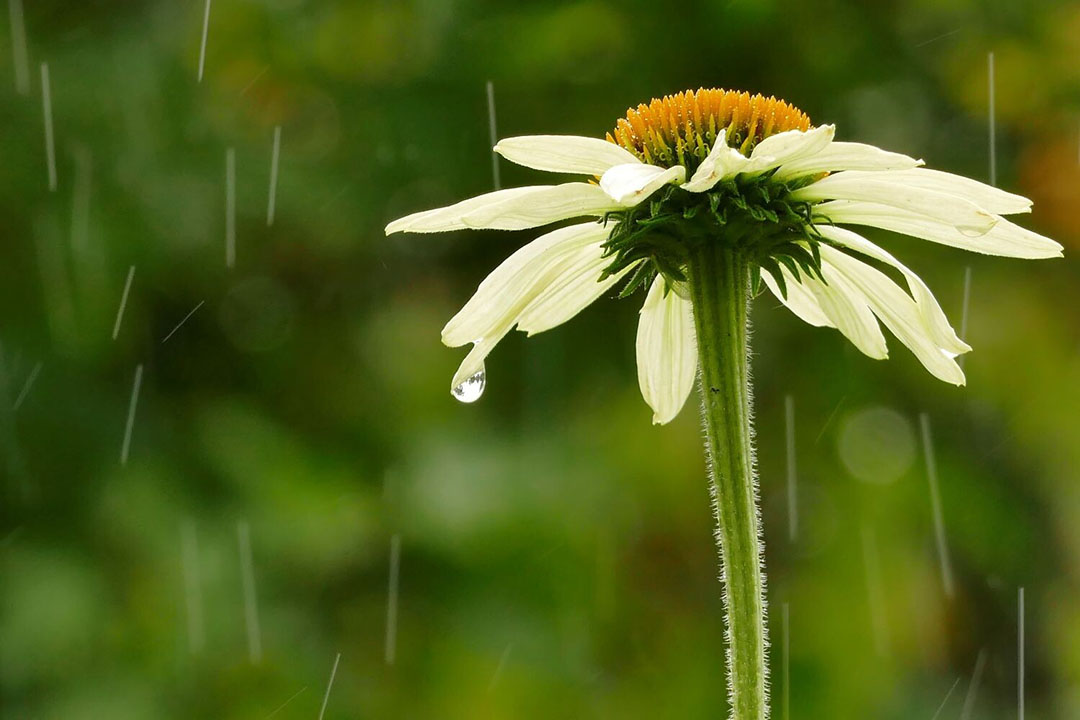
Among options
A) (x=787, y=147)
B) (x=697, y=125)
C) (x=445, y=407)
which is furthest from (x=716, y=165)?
(x=445, y=407)

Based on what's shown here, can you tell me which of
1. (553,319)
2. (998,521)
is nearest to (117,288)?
(553,319)

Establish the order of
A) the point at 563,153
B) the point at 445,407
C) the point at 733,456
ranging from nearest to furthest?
the point at 733,456
the point at 563,153
the point at 445,407

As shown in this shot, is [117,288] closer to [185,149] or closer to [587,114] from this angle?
[185,149]

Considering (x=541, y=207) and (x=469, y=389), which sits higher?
(x=541, y=207)

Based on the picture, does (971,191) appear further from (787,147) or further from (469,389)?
(469,389)

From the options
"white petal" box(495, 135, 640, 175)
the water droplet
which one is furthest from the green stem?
the water droplet

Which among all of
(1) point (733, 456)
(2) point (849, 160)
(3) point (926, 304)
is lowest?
(1) point (733, 456)

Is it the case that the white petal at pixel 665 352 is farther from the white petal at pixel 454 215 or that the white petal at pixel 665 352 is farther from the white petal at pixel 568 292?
the white petal at pixel 454 215
